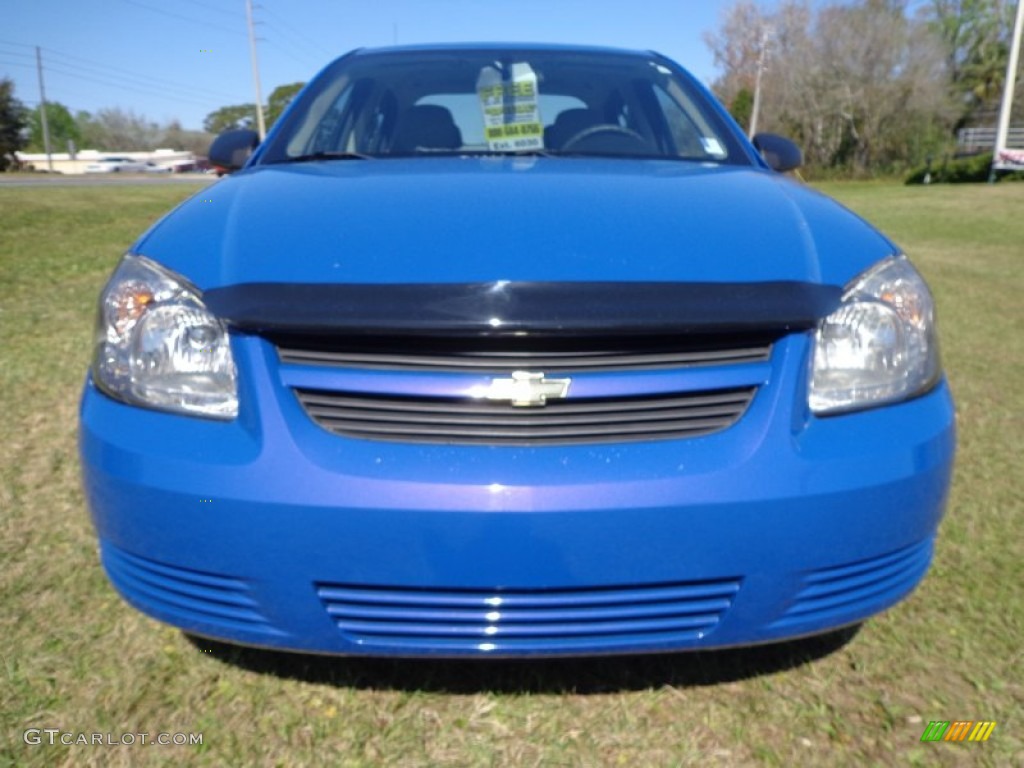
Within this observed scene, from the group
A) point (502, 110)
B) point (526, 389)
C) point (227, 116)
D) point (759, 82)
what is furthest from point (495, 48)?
point (227, 116)

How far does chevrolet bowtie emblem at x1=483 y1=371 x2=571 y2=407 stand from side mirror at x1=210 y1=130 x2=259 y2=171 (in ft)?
5.54

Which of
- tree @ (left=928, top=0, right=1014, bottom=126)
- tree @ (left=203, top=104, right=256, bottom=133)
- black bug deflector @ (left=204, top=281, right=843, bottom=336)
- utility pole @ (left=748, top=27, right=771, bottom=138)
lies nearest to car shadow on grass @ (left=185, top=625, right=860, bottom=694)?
black bug deflector @ (left=204, top=281, right=843, bottom=336)

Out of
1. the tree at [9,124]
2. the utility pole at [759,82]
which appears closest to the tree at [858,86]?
the utility pole at [759,82]

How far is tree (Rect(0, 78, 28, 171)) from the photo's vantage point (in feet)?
135

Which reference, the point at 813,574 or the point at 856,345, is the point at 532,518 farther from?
the point at 856,345

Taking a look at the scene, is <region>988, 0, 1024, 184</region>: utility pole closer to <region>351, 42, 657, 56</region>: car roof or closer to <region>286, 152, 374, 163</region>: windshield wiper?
<region>351, 42, 657, 56</region>: car roof

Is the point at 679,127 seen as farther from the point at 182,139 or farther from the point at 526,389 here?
the point at 182,139

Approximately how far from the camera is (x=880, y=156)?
3734 cm

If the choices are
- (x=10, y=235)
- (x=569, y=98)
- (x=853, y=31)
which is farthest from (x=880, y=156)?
(x=569, y=98)

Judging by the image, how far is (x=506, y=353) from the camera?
4.62ft

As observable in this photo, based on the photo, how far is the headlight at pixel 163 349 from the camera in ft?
4.88

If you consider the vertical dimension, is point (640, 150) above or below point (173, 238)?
above

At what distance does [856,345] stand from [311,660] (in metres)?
1.32

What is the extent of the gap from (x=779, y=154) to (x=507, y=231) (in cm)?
148
